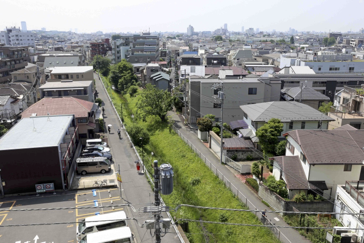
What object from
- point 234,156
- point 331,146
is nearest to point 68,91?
point 234,156

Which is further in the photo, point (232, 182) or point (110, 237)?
point (232, 182)

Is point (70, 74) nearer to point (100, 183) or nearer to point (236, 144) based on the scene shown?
point (100, 183)

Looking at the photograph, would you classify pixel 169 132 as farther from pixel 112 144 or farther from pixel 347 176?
pixel 347 176

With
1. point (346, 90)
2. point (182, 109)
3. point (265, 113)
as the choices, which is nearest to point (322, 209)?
point (265, 113)

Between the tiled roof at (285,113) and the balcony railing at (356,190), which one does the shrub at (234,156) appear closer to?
the tiled roof at (285,113)

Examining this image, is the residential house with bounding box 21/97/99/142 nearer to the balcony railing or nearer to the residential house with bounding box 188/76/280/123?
the residential house with bounding box 188/76/280/123

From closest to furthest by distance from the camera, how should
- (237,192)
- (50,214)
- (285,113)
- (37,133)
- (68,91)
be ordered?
(50,214) → (237,192) → (37,133) → (285,113) → (68,91)

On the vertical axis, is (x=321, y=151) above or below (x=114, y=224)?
above
